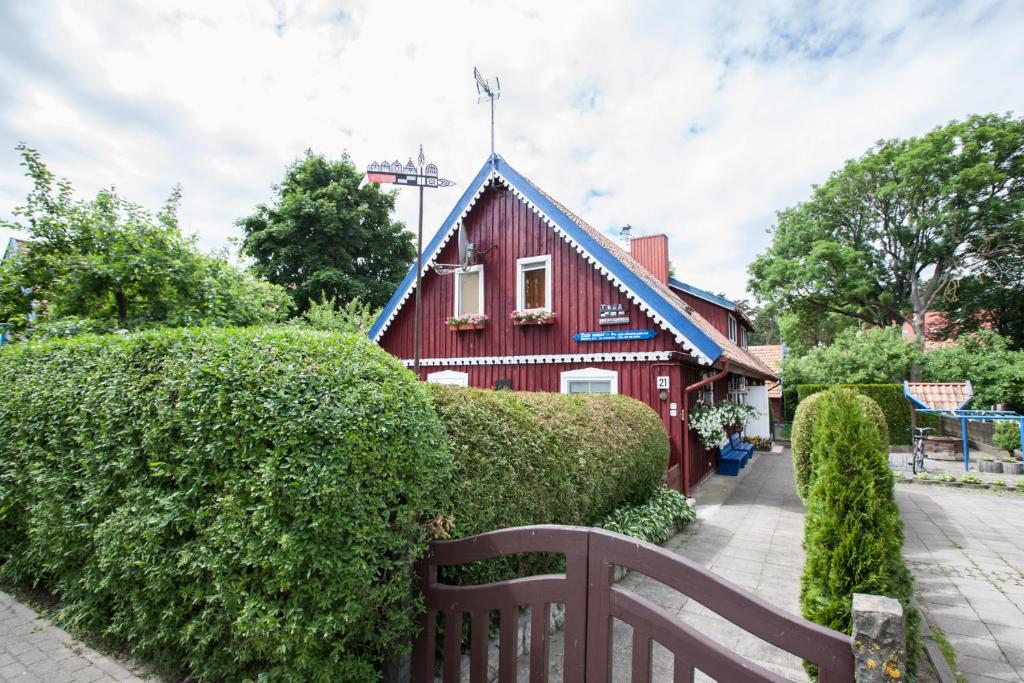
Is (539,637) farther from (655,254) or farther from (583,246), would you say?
(655,254)

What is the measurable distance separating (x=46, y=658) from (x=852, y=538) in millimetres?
5739

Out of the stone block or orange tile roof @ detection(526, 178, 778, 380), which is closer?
the stone block

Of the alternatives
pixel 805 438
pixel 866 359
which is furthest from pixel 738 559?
pixel 866 359

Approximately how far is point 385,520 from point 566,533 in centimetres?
102

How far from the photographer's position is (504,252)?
36.3 ft

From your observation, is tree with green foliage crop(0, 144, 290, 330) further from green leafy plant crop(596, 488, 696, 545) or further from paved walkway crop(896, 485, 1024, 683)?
paved walkway crop(896, 485, 1024, 683)

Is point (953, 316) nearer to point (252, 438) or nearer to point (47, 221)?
point (252, 438)

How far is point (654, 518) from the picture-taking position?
650cm

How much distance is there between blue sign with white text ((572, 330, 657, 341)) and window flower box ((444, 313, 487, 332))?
2340 mm

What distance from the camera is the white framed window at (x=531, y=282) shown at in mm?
10656

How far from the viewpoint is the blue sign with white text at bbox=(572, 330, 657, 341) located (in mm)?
9344

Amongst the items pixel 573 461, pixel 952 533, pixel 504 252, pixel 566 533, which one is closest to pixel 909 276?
pixel 952 533

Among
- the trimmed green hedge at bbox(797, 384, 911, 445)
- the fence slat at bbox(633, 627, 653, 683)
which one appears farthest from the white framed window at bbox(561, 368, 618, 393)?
the trimmed green hedge at bbox(797, 384, 911, 445)

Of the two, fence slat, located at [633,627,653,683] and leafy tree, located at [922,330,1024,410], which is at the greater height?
leafy tree, located at [922,330,1024,410]
